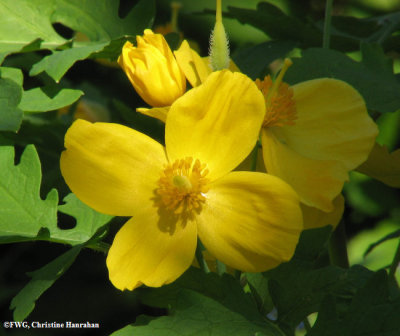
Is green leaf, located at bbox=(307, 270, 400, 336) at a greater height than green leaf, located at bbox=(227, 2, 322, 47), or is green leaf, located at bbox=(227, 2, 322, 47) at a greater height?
green leaf, located at bbox=(227, 2, 322, 47)

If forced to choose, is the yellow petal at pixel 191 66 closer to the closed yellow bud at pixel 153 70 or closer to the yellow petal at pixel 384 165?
the closed yellow bud at pixel 153 70

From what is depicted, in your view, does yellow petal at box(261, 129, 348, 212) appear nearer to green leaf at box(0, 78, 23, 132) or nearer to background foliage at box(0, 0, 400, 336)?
background foliage at box(0, 0, 400, 336)

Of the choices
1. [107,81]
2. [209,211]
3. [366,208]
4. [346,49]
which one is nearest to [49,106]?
[209,211]

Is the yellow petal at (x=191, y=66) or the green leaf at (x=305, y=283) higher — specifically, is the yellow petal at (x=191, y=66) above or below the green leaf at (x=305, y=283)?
above

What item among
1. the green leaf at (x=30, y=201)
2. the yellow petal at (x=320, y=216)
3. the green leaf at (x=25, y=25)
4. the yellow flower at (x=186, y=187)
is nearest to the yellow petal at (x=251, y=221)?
the yellow flower at (x=186, y=187)

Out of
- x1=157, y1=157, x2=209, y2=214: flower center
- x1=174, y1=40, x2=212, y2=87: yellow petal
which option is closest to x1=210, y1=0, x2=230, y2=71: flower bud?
x1=174, y1=40, x2=212, y2=87: yellow petal

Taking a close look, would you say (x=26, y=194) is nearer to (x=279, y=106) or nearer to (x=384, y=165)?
(x=279, y=106)
